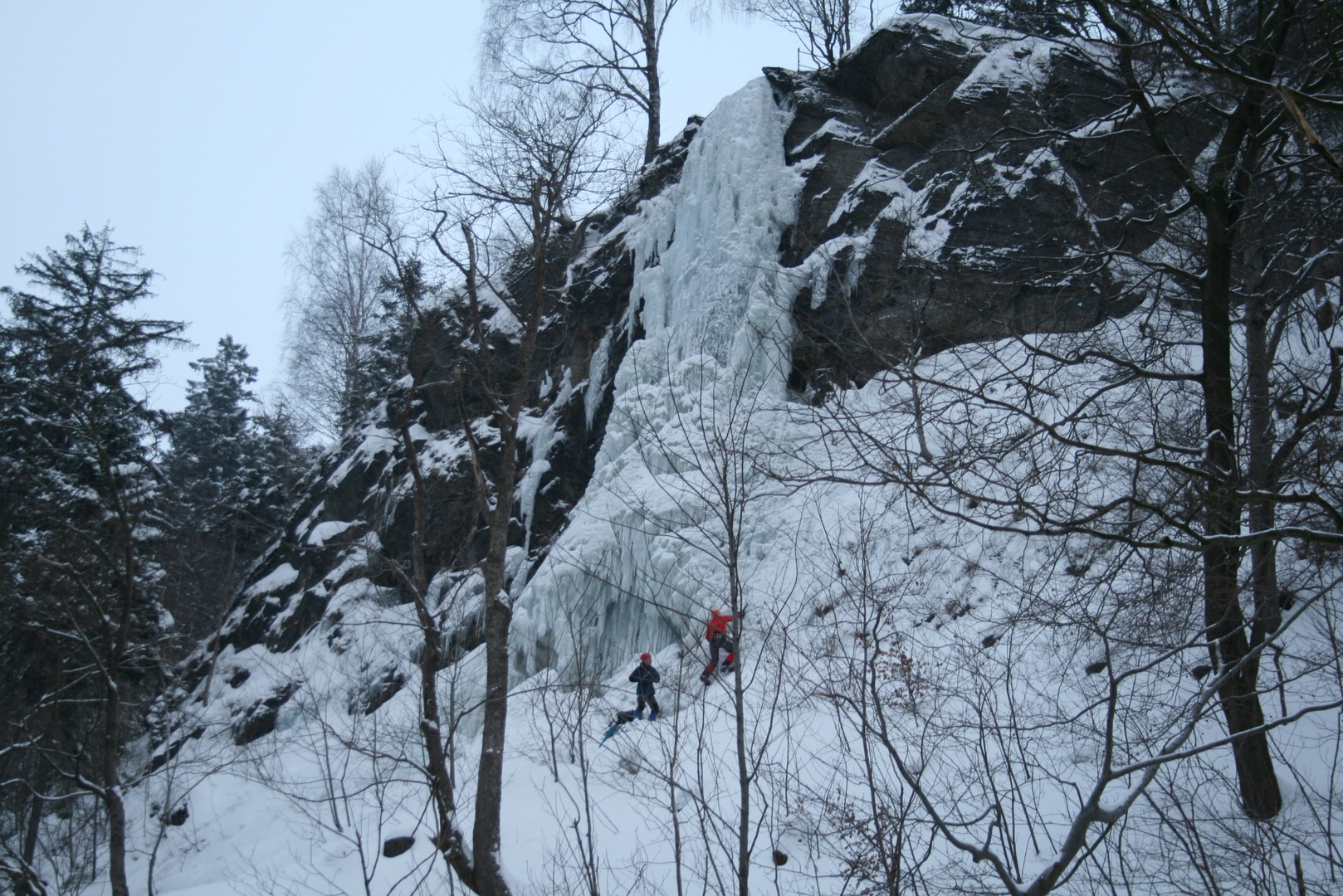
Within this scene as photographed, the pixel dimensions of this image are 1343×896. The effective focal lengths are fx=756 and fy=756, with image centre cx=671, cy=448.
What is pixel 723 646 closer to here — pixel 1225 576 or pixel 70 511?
pixel 1225 576

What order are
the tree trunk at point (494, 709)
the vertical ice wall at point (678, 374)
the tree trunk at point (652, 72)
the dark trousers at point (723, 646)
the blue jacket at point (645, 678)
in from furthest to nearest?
1. the tree trunk at point (652, 72)
2. the vertical ice wall at point (678, 374)
3. the blue jacket at point (645, 678)
4. the tree trunk at point (494, 709)
5. the dark trousers at point (723, 646)

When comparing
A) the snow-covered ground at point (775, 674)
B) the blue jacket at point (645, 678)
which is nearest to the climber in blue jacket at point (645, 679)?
the blue jacket at point (645, 678)

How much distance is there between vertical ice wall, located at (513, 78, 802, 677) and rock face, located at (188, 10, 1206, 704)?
0.58 metres

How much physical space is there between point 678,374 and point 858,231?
366cm

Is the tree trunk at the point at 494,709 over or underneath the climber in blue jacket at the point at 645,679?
underneath

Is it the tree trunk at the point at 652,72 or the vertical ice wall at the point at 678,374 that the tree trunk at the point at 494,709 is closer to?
the vertical ice wall at the point at 678,374

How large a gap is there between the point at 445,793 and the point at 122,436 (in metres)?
9.73

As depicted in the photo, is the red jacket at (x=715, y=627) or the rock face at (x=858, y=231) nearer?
the red jacket at (x=715, y=627)

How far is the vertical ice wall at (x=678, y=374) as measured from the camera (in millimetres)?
9172

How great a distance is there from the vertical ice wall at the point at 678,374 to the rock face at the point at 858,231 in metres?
0.58

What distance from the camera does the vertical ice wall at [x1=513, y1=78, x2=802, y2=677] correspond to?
30.1 feet

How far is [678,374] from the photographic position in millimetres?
11273

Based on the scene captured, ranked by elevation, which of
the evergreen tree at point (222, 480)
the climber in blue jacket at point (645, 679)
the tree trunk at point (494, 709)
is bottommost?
the tree trunk at point (494, 709)

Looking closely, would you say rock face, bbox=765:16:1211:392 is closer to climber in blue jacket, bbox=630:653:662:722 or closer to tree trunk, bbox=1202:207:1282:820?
climber in blue jacket, bbox=630:653:662:722
